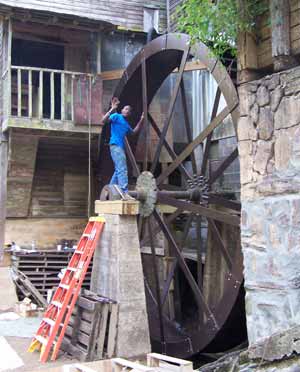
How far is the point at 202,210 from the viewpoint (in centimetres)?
663

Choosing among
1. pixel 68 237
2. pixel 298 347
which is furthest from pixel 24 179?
pixel 298 347

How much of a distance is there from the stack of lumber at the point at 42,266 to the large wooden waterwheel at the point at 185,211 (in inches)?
64.2

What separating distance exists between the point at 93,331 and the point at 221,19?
375 cm

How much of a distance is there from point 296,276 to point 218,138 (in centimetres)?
621

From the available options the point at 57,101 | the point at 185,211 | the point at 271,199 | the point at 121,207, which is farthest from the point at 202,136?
the point at 57,101

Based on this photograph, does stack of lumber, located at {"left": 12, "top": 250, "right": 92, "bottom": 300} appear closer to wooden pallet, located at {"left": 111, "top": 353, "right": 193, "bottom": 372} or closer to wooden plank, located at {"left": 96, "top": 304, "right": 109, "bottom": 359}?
wooden plank, located at {"left": 96, "top": 304, "right": 109, "bottom": 359}

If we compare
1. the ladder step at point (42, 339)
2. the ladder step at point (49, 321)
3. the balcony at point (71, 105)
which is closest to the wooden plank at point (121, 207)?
the ladder step at point (49, 321)

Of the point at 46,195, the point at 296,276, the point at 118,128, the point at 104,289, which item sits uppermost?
the point at 118,128

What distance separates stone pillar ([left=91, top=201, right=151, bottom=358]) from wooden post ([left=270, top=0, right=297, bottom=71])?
11.5 ft

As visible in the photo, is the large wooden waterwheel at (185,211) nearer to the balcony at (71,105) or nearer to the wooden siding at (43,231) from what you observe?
the balcony at (71,105)

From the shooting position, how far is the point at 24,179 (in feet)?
32.6

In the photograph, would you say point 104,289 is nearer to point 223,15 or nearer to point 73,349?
point 73,349

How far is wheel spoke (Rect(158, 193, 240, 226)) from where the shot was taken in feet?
20.4

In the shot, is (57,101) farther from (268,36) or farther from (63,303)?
(268,36)
